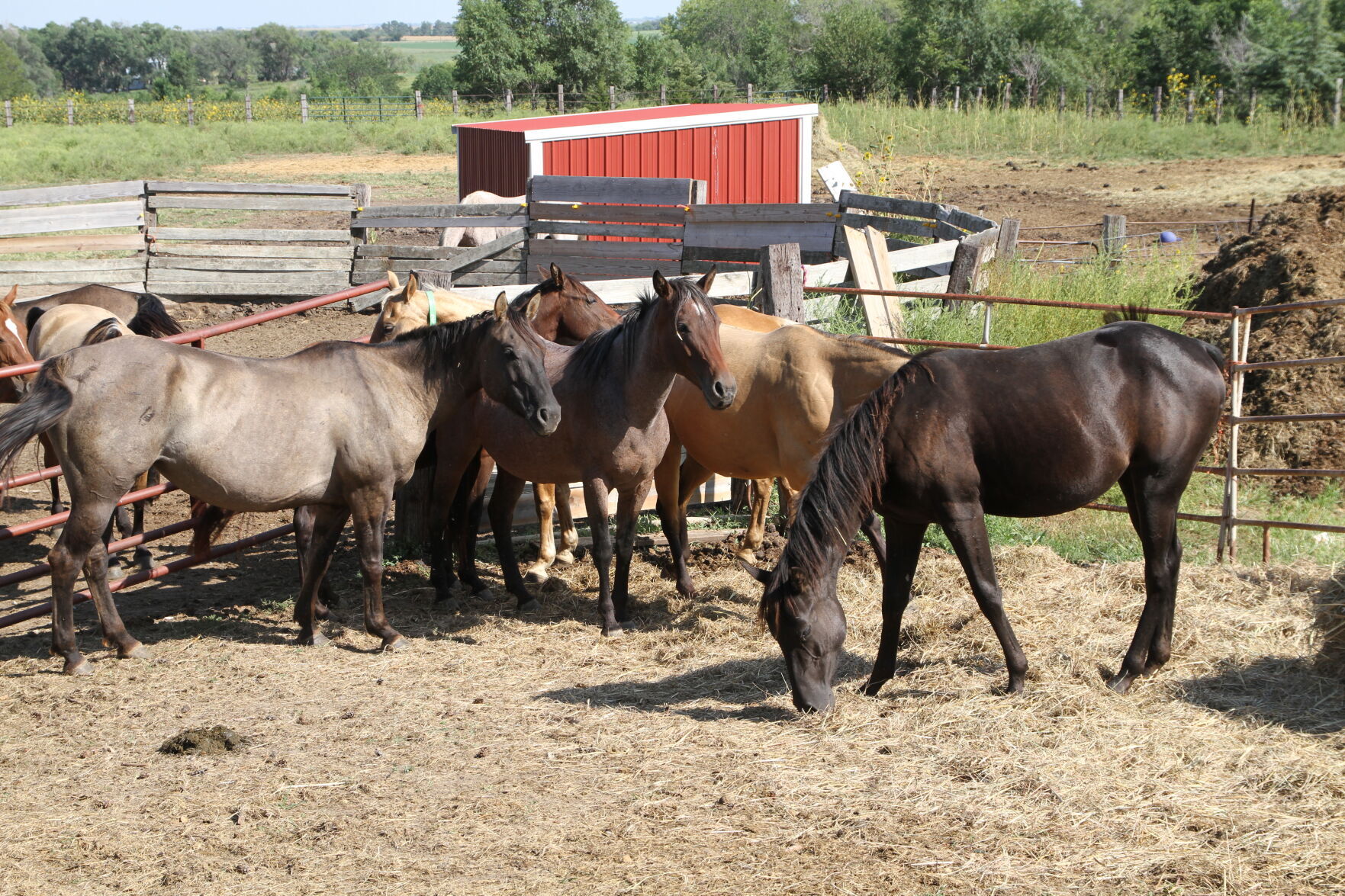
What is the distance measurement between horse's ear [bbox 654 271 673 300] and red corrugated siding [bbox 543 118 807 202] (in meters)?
11.8

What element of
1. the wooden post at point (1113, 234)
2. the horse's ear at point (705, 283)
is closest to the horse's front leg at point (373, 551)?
the horse's ear at point (705, 283)

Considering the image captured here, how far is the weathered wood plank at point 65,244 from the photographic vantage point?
16.5 metres

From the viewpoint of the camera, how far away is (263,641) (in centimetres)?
595

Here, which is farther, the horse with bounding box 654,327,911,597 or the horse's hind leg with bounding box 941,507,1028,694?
the horse with bounding box 654,327,911,597

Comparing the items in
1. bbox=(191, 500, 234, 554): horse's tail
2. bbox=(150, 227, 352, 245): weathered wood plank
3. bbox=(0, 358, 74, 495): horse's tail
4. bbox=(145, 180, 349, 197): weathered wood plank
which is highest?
bbox=(145, 180, 349, 197): weathered wood plank

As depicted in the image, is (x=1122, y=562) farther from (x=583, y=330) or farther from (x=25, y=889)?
(x=25, y=889)

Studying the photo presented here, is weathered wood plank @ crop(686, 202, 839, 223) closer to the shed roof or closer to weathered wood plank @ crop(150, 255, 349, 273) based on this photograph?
the shed roof

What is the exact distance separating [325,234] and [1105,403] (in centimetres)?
1361

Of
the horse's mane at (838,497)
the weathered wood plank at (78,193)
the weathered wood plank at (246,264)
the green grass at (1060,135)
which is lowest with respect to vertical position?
the horse's mane at (838,497)

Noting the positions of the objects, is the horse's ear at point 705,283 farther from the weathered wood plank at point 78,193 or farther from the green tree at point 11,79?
the green tree at point 11,79

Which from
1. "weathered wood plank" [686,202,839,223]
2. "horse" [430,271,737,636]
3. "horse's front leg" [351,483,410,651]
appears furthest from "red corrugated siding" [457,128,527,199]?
"horse's front leg" [351,483,410,651]

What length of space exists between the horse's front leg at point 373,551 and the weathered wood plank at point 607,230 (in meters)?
8.52

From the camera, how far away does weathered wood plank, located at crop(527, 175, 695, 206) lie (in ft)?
46.5

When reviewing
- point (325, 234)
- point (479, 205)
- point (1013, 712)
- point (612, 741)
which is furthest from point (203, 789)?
point (325, 234)
